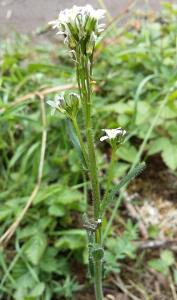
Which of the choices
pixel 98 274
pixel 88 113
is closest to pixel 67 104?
pixel 88 113

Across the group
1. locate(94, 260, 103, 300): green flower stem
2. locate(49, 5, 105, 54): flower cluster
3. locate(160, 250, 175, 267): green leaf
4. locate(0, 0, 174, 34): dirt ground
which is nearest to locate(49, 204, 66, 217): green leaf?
locate(160, 250, 175, 267): green leaf

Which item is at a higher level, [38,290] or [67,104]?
[67,104]

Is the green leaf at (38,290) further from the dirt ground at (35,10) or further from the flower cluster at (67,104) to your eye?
the dirt ground at (35,10)

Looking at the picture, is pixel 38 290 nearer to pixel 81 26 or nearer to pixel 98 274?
pixel 98 274

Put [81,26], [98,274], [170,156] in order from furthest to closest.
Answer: [170,156] → [98,274] → [81,26]

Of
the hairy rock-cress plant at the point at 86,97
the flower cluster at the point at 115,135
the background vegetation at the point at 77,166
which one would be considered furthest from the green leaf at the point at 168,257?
the flower cluster at the point at 115,135
